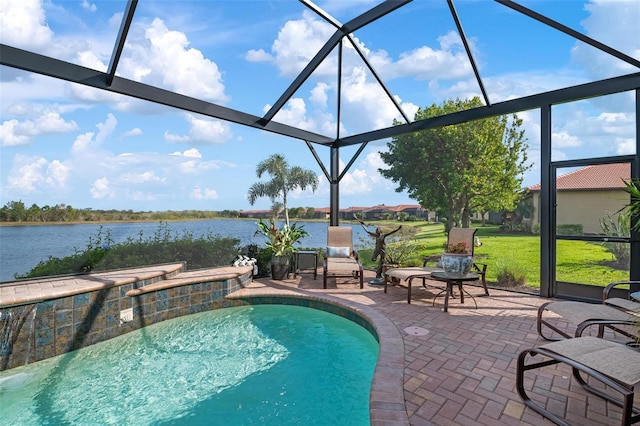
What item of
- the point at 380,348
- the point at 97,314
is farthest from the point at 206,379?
the point at 97,314

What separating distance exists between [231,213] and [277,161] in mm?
3842

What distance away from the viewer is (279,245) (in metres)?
7.02

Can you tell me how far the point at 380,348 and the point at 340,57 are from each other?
5.22 meters

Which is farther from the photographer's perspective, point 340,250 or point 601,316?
point 340,250

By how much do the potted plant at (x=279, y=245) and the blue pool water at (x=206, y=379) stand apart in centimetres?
209

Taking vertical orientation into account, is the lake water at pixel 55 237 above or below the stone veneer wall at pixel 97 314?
above

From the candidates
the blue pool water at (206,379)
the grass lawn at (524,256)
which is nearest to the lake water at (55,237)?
the blue pool water at (206,379)

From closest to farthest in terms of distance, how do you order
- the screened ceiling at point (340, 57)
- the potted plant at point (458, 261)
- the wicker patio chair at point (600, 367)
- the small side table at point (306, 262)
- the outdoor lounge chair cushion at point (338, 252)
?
the wicker patio chair at point (600, 367), the screened ceiling at point (340, 57), the potted plant at point (458, 261), the outdoor lounge chair cushion at point (338, 252), the small side table at point (306, 262)

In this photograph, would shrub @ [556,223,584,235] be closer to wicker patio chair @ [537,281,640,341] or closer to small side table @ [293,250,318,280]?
wicker patio chair @ [537,281,640,341]

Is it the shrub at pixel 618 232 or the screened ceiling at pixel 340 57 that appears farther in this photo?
the shrub at pixel 618 232

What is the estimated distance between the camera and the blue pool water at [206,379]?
278cm

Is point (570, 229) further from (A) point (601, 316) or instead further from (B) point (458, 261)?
(A) point (601, 316)

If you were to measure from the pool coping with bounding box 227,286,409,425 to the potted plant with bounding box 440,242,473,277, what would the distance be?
1.31 m

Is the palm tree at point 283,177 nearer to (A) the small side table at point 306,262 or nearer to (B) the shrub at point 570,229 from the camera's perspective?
(A) the small side table at point 306,262
